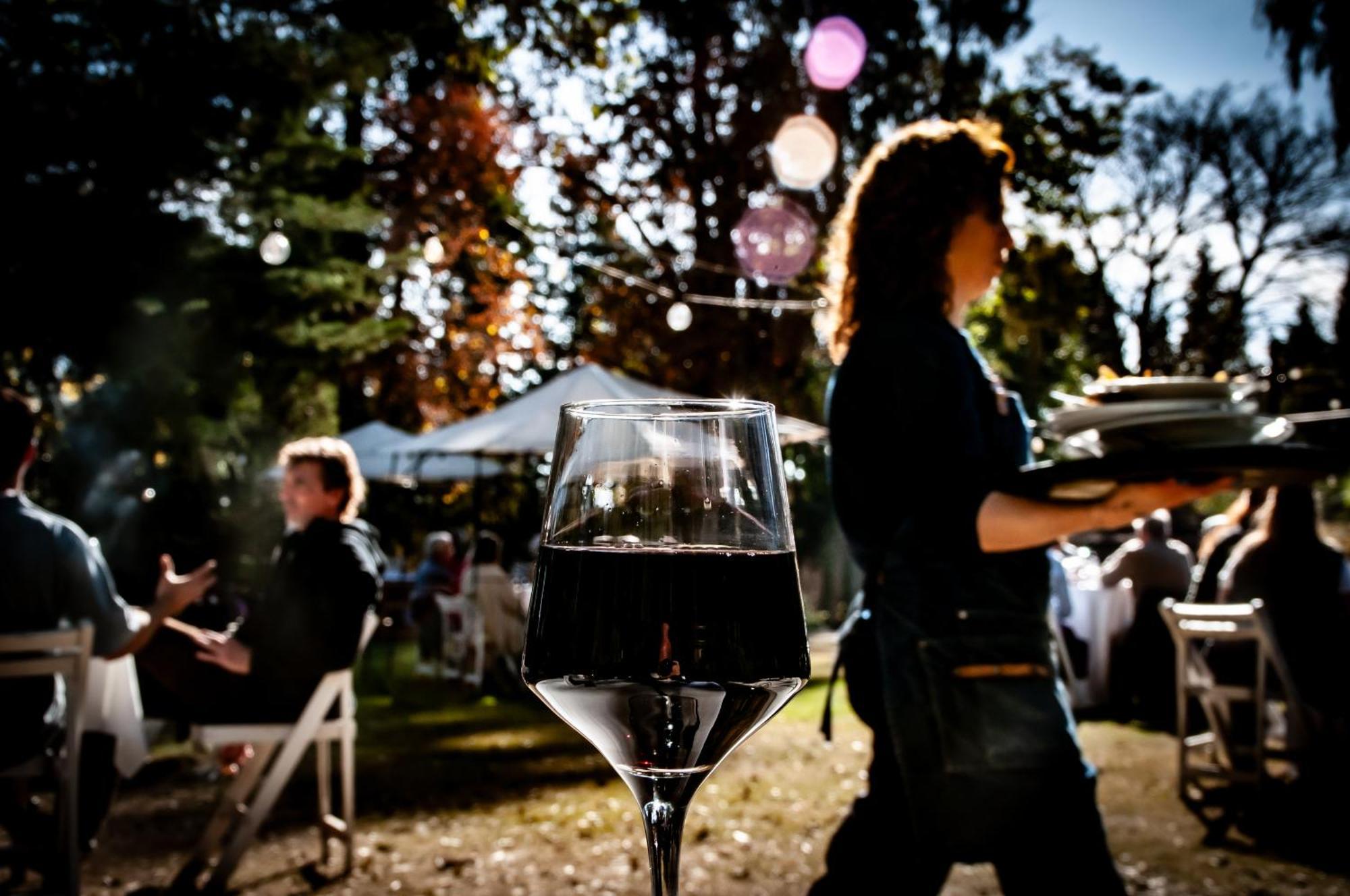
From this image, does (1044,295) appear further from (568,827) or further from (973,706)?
(973,706)

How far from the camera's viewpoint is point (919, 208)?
7.07 feet

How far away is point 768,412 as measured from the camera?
0.72 m

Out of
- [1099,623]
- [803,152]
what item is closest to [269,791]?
[1099,623]

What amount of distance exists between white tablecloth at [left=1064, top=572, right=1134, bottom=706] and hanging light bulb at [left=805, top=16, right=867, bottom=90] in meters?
5.40

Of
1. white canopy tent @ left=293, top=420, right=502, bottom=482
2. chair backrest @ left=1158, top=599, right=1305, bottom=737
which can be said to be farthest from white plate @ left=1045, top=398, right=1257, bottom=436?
white canopy tent @ left=293, top=420, right=502, bottom=482

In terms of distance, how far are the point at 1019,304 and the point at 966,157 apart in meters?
6.19

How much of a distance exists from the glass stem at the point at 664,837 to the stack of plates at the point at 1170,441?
1.02m

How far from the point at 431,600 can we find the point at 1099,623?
279 inches

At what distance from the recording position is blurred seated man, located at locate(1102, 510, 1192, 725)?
27.9 ft

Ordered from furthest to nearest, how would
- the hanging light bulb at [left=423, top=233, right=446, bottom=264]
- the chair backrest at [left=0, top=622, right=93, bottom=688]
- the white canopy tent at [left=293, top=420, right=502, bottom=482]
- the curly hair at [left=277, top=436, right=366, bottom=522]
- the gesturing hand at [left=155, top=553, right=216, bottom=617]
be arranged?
the white canopy tent at [left=293, top=420, right=502, bottom=482]
the hanging light bulb at [left=423, top=233, right=446, bottom=264]
the curly hair at [left=277, top=436, right=366, bottom=522]
the gesturing hand at [left=155, top=553, right=216, bottom=617]
the chair backrest at [left=0, top=622, right=93, bottom=688]

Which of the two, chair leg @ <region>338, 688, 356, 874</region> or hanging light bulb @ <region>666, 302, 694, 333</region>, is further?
hanging light bulb @ <region>666, 302, 694, 333</region>

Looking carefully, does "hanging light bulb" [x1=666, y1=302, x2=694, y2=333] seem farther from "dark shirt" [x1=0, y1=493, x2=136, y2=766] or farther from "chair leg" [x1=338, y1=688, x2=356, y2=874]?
"dark shirt" [x1=0, y1=493, x2=136, y2=766]

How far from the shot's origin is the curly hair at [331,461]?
5.28 metres

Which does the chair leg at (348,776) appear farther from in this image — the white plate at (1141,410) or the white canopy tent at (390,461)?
the white canopy tent at (390,461)
